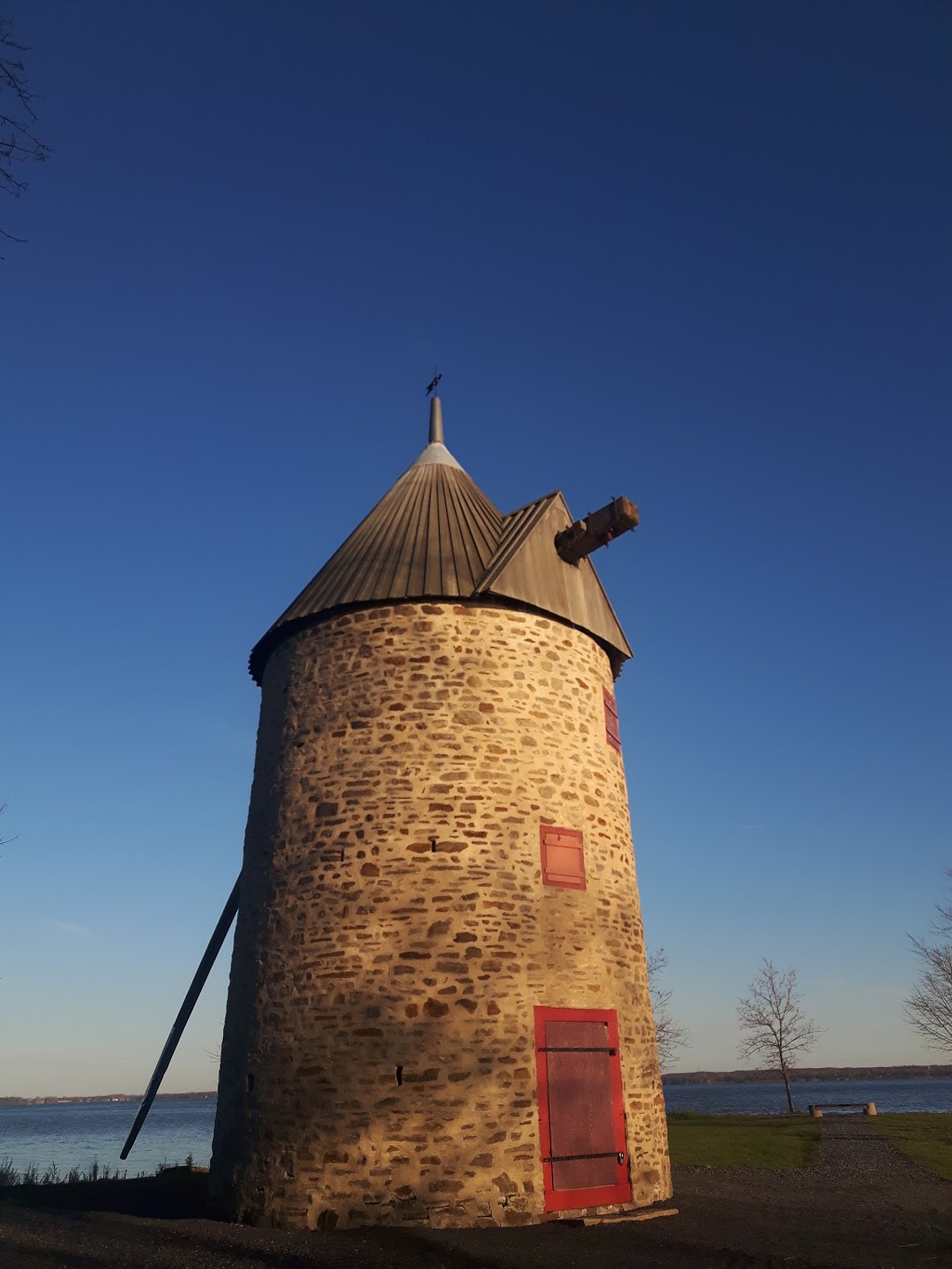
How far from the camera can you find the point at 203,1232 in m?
8.97

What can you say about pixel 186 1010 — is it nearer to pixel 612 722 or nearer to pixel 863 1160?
pixel 612 722

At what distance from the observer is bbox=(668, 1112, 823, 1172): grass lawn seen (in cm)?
1585

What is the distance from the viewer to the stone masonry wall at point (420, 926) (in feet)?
31.3

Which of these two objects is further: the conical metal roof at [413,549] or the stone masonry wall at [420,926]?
the conical metal roof at [413,549]

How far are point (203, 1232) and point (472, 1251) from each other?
2.79 meters

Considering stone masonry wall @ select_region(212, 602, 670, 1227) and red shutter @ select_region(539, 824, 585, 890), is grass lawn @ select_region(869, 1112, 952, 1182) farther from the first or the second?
red shutter @ select_region(539, 824, 585, 890)

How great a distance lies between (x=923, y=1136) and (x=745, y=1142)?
424 centimetres

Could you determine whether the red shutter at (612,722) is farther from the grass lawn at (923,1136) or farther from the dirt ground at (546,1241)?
the grass lawn at (923,1136)

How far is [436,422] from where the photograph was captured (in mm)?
16734

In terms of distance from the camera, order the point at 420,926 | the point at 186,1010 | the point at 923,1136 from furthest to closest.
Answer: the point at 923,1136
the point at 186,1010
the point at 420,926

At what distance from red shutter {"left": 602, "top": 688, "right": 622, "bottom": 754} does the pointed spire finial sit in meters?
5.87

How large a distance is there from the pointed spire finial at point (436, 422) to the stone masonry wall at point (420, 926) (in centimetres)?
547

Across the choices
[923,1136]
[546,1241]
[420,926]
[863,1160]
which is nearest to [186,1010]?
[420,926]

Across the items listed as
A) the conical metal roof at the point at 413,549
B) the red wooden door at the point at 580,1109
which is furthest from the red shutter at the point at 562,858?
the conical metal roof at the point at 413,549
